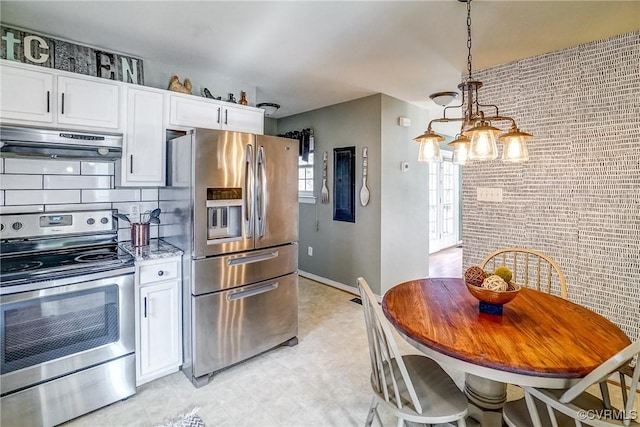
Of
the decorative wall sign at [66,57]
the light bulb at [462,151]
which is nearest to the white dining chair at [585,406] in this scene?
the light bulb at [462,151]

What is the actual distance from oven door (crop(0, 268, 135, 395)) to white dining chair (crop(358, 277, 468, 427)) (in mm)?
1552

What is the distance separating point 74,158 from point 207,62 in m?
1.33

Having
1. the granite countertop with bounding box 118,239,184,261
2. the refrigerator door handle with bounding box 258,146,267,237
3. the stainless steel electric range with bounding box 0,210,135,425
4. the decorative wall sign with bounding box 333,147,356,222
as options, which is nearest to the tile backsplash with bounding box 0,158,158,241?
the stainless steel electric range with bounding box 0,210,135,425

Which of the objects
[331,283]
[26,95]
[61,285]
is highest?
[26,95]

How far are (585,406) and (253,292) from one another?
6.50 ft

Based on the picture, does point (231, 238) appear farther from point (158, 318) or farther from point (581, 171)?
point (581, 171)

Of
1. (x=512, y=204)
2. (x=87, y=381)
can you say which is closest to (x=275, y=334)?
(x=87, y=381)

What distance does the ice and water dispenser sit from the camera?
7.55ft

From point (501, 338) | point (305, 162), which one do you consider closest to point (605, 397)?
point (501, 338)

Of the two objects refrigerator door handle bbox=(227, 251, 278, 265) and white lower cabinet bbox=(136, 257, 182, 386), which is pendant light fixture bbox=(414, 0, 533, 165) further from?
white lower cabinet bbox=(136, 257, 182, 386)

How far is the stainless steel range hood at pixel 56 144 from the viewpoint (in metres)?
1.91

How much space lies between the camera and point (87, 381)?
1942mm

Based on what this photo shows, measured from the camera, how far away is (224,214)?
2404 mm

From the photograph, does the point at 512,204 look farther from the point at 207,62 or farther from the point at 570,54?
the point at 207,62
